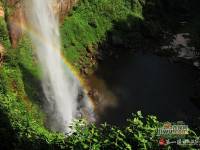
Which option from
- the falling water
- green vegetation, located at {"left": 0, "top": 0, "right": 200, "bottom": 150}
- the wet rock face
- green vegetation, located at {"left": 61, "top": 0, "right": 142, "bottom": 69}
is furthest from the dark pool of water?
the wet rock face

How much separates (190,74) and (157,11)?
35.4ft

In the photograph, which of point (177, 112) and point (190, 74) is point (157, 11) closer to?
point (190, 74)

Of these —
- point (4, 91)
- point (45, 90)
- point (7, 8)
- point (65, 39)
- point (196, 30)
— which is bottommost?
point (4, 91)

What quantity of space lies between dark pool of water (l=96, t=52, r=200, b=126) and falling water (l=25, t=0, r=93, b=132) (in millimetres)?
2322

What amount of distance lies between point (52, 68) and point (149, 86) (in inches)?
273

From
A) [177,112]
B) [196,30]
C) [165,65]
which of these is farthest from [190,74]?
[196,30]

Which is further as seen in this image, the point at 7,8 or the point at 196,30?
the point at 196,30

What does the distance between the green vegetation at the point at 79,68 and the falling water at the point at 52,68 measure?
1033 mm

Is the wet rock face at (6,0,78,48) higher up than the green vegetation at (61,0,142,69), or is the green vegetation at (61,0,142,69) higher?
the green vegetation at (61,0,142,69)

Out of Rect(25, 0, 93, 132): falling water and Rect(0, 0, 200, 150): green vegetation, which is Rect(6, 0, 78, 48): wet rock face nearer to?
Rect(0, 0, 200, 150): green vegetation

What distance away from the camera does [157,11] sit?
41844mm

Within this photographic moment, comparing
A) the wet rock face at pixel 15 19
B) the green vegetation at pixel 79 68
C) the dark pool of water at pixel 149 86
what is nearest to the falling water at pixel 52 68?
the green vegetation at pixel 79 68

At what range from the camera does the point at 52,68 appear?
91.9 ft

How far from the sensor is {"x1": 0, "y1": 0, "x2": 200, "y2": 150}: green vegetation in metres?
10.4
